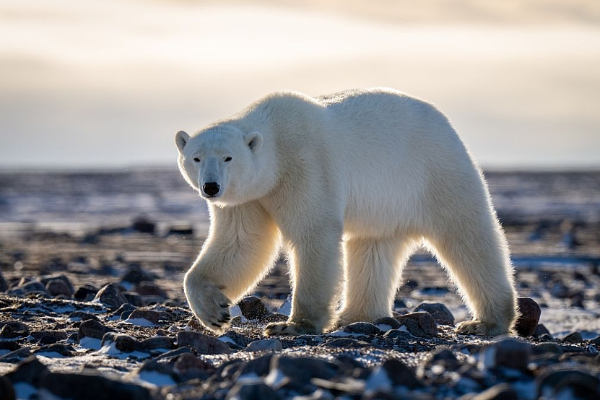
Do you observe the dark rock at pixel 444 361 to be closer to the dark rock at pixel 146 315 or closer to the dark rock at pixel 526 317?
the dark rock at pixel 146 315

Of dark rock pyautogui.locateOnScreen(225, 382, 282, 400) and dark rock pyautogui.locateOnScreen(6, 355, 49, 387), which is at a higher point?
dark rock pyautogui.locateOnScreen(225, 382, 282, 400)

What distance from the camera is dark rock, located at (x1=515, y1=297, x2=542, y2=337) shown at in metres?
6.46

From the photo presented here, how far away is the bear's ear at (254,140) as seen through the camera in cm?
543

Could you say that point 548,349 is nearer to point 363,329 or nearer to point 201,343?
point 363,329

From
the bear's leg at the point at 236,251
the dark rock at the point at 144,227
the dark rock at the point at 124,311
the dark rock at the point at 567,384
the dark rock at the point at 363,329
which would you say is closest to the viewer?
the dark rock at the point at 567,384

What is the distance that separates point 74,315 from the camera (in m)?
5.89

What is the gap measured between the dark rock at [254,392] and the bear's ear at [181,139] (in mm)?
3036

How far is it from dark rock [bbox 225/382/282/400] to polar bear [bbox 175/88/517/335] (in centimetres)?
230

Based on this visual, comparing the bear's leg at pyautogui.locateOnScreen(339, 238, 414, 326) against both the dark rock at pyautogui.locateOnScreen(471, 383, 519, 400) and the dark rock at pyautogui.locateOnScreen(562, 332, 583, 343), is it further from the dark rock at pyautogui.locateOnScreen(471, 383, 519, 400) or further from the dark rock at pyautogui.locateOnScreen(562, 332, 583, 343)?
the dark rock at pyautogui.locateOnScreen(471, 383, 519, 400)

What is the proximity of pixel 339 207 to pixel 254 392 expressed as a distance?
2771 mm

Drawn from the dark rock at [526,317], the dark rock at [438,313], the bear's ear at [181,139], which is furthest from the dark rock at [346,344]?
the dark rock at [526,317]

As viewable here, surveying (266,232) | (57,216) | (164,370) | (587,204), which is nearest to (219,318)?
(266,232)

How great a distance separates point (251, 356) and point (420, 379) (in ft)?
3.77

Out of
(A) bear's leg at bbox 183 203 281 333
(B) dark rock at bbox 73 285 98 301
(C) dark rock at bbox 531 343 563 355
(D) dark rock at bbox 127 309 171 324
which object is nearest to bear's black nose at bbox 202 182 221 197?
(A) bear's leg at bbox 183 203 281 333
